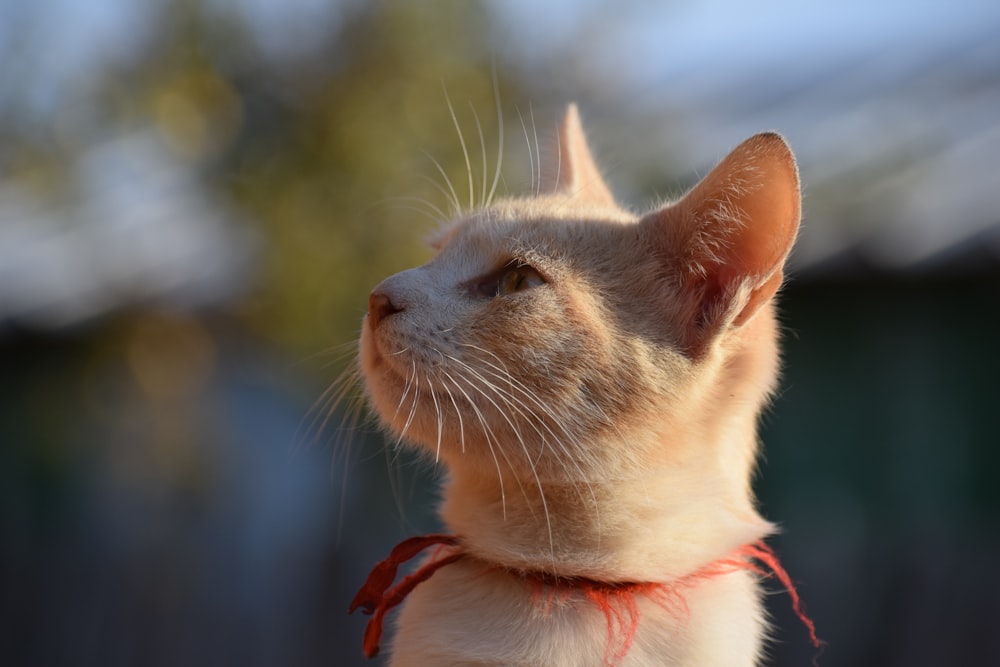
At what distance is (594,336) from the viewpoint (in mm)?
1528

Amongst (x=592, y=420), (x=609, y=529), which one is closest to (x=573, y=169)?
(x=592, y=420)

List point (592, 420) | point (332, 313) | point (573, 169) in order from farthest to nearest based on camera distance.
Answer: point (332, 313) → point (573, 169) → point (592, 420)

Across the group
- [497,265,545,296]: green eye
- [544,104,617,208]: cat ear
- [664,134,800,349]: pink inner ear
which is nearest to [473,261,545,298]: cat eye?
[497,265,545,296]: green eye

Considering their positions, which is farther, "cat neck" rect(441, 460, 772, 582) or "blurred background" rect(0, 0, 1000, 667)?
"blurred background" rect(0, 0, 1000, 667)

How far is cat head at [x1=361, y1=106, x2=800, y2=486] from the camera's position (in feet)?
4.94

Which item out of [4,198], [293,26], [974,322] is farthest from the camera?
[974,322]

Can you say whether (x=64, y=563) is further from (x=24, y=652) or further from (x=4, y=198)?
(x=4, y=198)

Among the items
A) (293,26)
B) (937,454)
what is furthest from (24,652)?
(937,454)

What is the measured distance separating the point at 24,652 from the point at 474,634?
485cm

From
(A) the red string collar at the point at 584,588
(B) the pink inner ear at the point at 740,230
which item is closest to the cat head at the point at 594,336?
(B) the pink inner ear at the point at 740,230

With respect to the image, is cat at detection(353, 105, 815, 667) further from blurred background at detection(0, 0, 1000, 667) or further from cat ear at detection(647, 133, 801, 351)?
blurred background at detection(0, 0, 1000, 667)

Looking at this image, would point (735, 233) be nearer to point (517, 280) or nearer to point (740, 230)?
point (740, 230)

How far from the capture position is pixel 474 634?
1.50 meters

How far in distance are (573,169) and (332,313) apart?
2.43 meters
